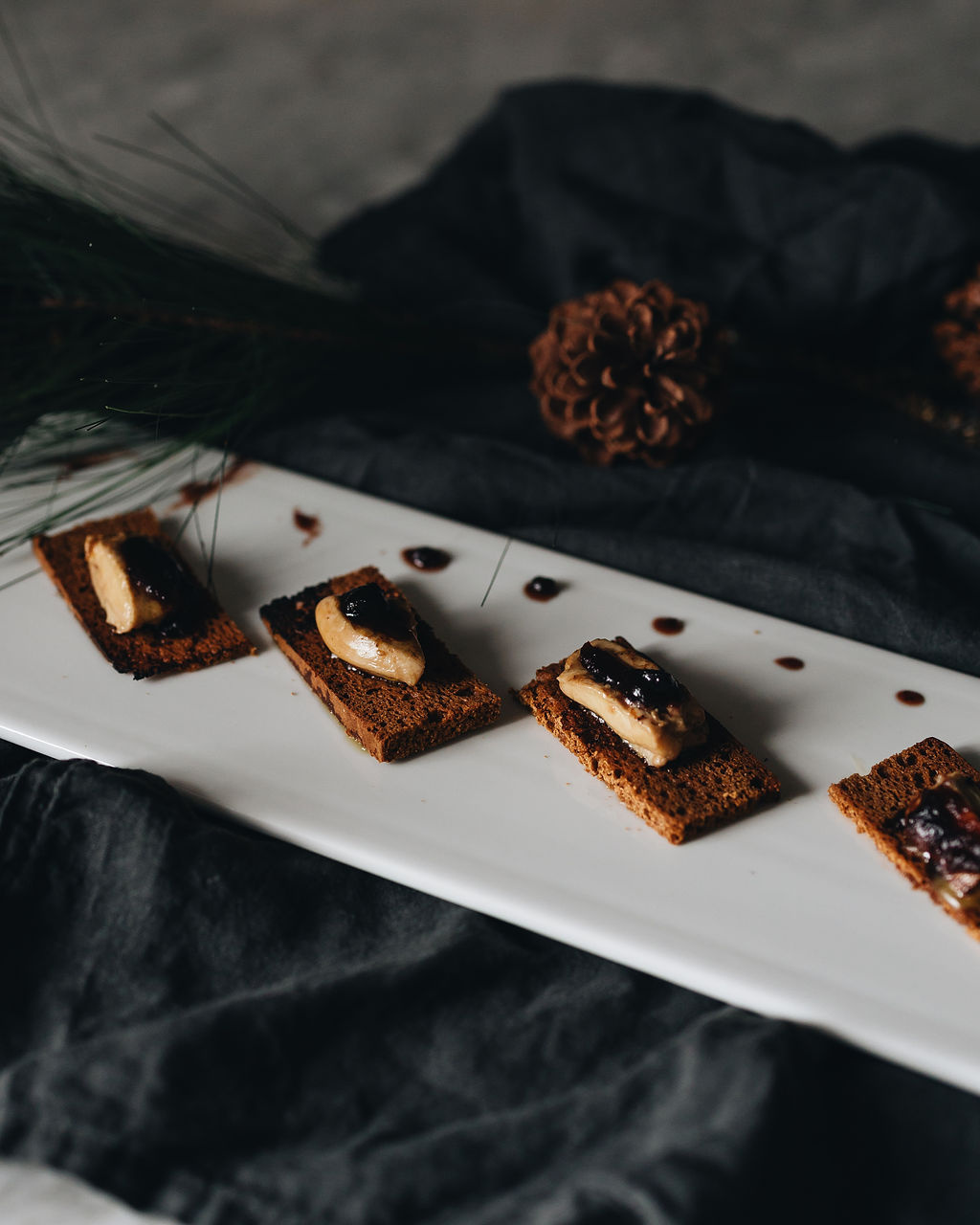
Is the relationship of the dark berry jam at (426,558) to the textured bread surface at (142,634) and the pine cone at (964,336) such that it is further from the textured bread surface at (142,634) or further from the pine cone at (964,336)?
the pine cone at (964,336)

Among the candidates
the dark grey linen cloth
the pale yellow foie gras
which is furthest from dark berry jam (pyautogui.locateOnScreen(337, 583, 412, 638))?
the dark grey linen cloth

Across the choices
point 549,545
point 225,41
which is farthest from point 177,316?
point 225,41

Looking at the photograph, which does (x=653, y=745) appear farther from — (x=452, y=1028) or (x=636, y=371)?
(x=636, y=371)

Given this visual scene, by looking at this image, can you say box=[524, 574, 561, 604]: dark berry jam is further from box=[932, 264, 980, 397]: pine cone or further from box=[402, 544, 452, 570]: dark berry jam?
box=[932, 264, 980, 397]: pine cone

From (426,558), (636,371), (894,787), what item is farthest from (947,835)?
(636,371)

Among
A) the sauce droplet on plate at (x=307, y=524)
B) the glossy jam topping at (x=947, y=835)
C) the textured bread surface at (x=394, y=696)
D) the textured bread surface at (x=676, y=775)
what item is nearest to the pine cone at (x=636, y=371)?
the sauce droplet on plate at (x=307, y=524)

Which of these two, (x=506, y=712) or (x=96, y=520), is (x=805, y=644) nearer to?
(x=506, y=712)

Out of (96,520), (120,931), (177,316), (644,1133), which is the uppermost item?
(177,316)

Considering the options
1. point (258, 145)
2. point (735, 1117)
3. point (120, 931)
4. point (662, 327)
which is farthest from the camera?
point (258, 145)
